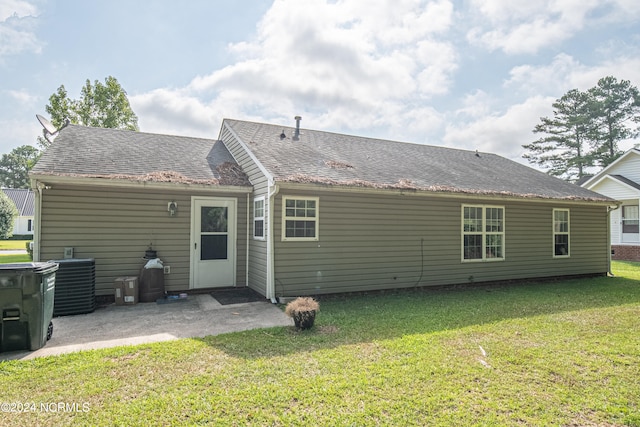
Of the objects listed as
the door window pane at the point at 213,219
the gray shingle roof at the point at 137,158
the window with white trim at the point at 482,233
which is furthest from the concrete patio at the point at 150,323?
the window with white trim at the point at 482,233

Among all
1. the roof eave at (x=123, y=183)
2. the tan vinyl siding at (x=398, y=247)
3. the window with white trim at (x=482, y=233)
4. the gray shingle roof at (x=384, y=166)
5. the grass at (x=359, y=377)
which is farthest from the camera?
the window with white trim at (x=482, y=233)

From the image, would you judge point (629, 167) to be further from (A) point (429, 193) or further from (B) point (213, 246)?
(B) point (213, 246)

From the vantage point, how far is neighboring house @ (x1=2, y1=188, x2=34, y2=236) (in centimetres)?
3281

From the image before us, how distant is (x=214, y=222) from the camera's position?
7598 millimetres

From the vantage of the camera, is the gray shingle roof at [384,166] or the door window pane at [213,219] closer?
the gray shingle roof at [384,166]

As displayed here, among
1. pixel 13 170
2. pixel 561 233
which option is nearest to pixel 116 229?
pixel 561 233

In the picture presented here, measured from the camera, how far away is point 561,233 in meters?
9.98

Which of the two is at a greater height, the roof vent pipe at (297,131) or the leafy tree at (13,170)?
the leafy tree at (13,170)

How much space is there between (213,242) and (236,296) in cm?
136

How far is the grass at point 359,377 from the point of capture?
2697mm

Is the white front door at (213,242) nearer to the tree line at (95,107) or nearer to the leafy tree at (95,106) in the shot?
the tree line at (95,107)

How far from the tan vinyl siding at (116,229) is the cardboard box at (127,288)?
39 cm

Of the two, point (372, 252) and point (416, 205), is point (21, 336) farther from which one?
point (416, 205)

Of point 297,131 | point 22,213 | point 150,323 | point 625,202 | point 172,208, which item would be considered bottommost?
point 150,323
